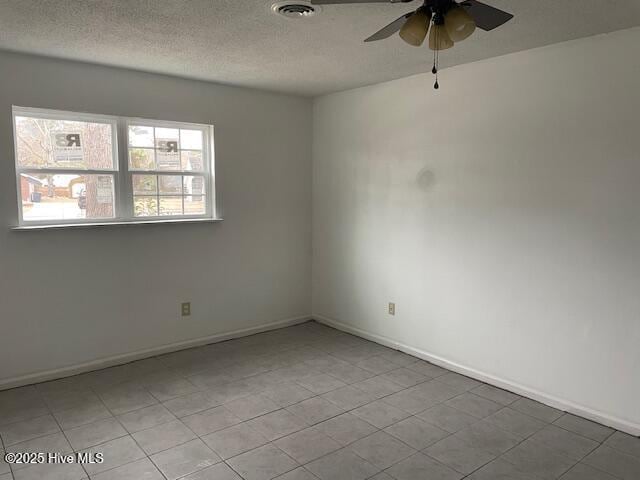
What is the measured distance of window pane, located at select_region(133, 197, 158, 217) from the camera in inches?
152

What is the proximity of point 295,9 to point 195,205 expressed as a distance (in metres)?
2.27

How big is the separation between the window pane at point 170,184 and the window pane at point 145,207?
4.5 inches

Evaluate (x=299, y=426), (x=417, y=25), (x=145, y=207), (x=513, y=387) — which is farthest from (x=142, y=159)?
(x=513, y=387)

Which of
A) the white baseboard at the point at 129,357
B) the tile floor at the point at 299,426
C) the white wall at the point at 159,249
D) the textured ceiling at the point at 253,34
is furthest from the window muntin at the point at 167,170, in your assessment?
the tile floor at the point at 299,426

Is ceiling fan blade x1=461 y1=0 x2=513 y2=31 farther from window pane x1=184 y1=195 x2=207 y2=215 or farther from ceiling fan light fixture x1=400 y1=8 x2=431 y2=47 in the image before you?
window pane x1=184 y1=195 x2=207 y2=215

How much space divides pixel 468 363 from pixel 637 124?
1969mm

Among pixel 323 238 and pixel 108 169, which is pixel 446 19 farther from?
pixel 323 238

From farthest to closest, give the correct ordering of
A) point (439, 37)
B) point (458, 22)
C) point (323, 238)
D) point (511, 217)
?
point (323, 238) < point (511, 217) < point (439, 37) < point (458, 22)

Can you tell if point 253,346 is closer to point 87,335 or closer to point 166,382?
point 166,382

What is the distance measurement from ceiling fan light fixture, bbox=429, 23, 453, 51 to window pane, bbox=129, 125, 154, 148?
2655 millimetres

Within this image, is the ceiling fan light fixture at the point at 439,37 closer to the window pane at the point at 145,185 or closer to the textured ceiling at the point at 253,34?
the textured ceiling at the point at 253,34

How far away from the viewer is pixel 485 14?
6.16 feet

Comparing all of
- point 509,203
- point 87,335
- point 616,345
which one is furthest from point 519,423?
point 87,335

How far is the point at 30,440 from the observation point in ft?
8.75
